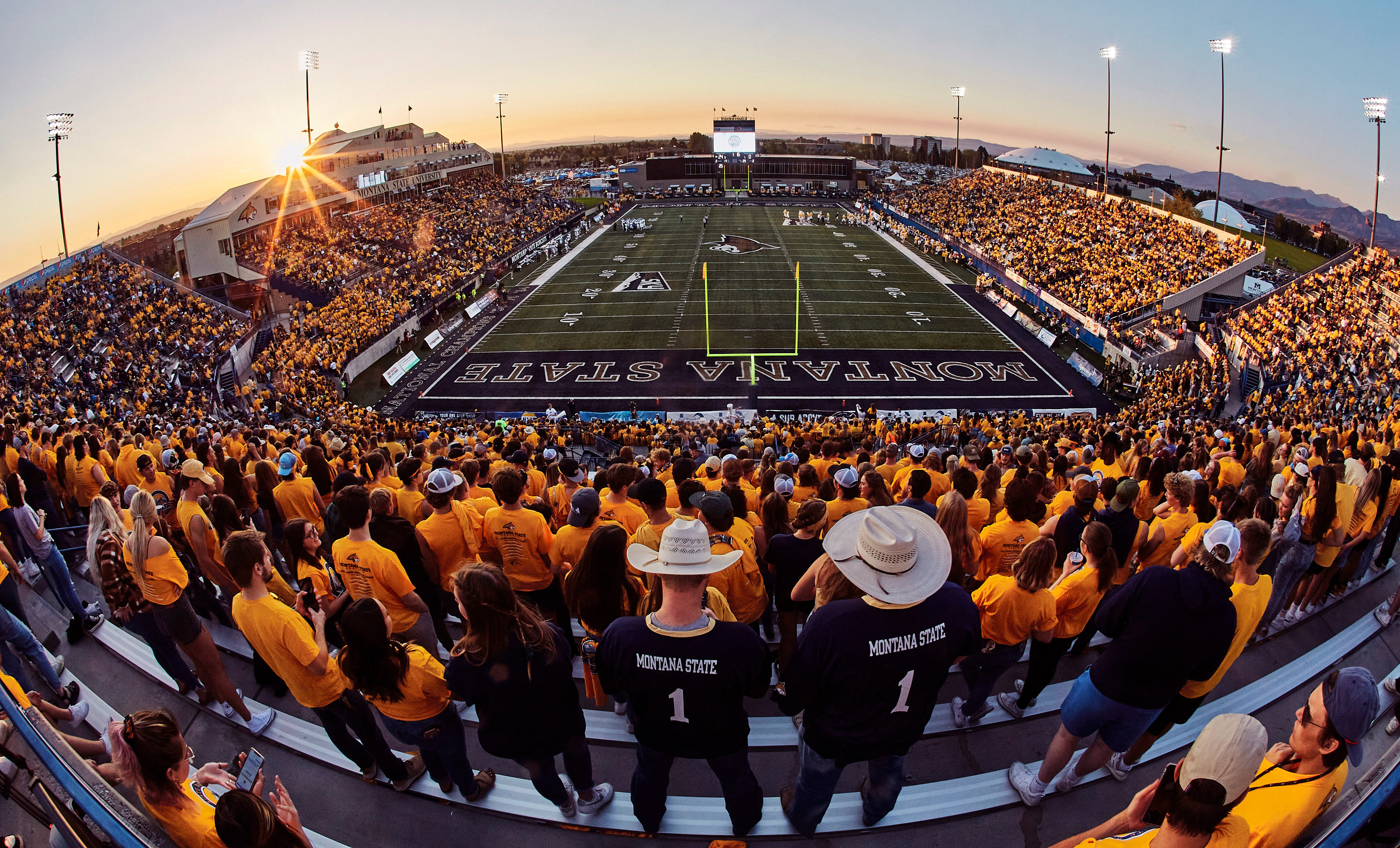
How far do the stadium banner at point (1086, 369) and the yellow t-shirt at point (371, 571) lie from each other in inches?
1045

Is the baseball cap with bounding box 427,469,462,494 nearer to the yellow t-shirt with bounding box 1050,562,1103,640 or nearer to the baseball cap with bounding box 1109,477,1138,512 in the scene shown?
the yellow t-shirt with bounding box 1050,562,1103,640

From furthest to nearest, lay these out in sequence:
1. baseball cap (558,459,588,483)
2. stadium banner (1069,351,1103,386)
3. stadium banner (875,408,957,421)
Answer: stadium banner (1069,351,1103,386) < stadium banner (875,408,957,421) < baseball cap (558,459,588,483)

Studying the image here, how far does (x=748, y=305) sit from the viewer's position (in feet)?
120

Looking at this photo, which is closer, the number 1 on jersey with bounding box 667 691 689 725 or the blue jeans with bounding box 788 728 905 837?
the number 1 on jersey with bounding box 667 691 689 725

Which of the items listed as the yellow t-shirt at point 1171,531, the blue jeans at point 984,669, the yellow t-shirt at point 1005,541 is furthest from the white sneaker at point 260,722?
the yellow t-shirt at point 1171,531

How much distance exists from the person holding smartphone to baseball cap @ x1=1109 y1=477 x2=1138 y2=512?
3191mm

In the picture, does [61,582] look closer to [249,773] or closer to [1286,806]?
[249,773]

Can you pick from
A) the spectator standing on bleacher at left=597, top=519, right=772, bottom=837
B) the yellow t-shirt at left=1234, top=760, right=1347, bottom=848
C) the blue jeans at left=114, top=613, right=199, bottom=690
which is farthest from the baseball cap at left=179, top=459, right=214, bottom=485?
the yellow t-shirt at left=1234, top=760, right=1347, bottom=848

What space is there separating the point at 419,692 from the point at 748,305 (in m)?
34.2

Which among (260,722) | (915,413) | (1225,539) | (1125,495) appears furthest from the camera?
(915,413)

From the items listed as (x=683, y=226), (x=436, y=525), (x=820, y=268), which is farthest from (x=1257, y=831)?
(x=683, y=226)

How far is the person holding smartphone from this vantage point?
7.05ft

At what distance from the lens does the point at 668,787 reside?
→ 4324mm

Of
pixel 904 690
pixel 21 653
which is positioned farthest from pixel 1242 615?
pixel 21 653
